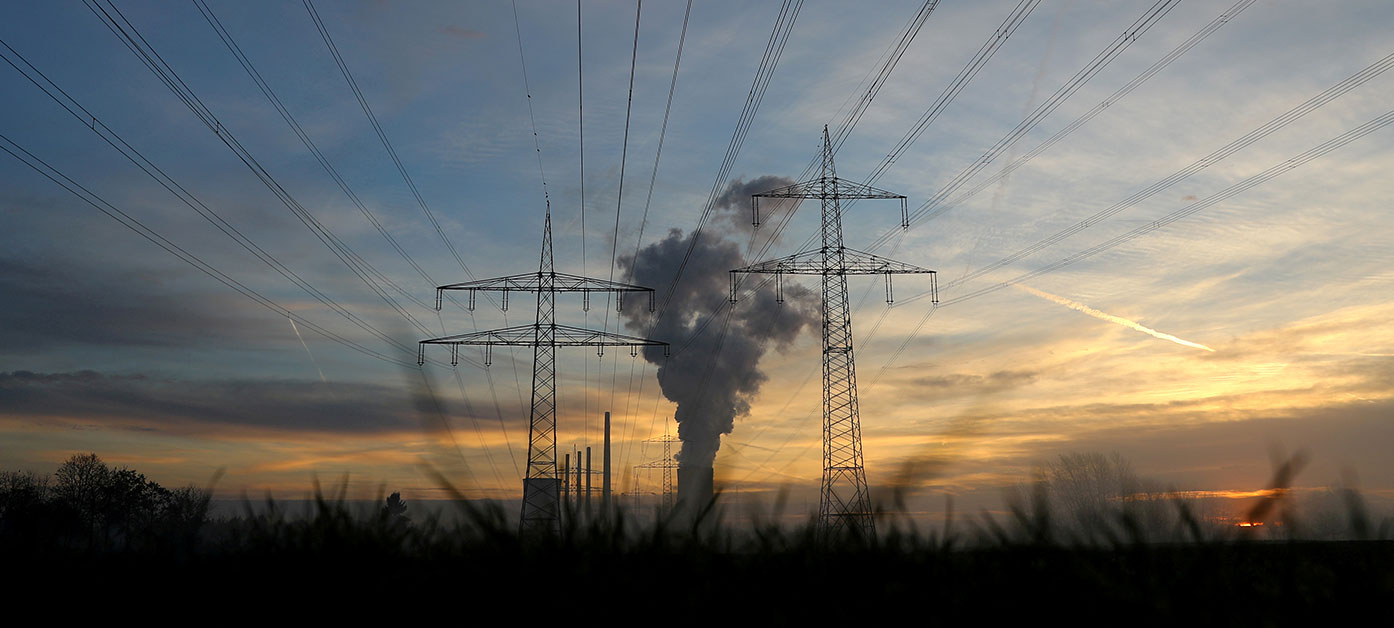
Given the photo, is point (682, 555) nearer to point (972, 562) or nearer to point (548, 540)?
point (548, 540)

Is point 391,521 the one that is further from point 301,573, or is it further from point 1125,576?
point 1125,576

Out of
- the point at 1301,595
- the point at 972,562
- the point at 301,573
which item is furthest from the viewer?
the point at 972,562

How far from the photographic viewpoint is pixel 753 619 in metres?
3.67

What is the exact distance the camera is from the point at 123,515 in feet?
18.8

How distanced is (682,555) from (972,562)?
1.43 meters

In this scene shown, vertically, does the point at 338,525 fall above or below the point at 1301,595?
above

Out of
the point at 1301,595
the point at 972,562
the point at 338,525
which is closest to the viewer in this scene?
the point at 1301,595

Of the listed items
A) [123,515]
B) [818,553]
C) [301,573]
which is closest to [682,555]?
[818,553]

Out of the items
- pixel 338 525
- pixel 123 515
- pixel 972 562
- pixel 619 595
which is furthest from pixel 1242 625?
pixel 123 515

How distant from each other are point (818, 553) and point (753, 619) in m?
1.07

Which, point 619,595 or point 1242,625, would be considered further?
point 619,595

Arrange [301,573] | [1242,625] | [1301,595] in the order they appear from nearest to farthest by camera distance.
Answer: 1. [1242,625]
2. [1301,595]
3. [301,573]

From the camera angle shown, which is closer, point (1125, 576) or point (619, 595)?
point (619, 595)

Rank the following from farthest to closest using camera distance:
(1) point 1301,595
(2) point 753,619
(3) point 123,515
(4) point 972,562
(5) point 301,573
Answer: (3) point 123,515
(4) point 972,562
(5) point 301,573
(1) point 1301,595
(2) point 753,619
